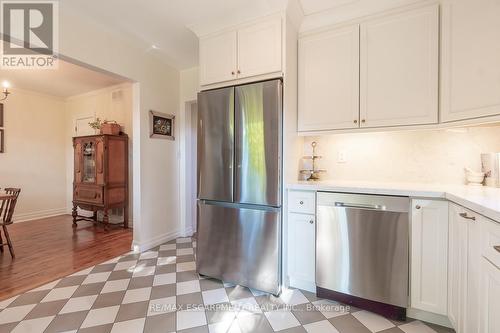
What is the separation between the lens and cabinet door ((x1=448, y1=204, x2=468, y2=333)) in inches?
47.9

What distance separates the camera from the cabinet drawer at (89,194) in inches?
144

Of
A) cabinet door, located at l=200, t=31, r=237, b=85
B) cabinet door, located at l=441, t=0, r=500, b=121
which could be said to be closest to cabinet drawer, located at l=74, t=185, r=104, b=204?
cabinet door, located at l=200, t=31, r=237, b=85

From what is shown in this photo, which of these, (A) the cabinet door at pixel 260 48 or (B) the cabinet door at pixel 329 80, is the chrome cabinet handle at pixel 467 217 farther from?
(A) the cabinet door at pixel 260 48

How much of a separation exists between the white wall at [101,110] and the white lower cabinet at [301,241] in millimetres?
3197

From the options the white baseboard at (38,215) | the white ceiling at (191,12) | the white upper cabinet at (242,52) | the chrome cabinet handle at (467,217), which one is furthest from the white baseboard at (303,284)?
the white baseboard at (38,215)

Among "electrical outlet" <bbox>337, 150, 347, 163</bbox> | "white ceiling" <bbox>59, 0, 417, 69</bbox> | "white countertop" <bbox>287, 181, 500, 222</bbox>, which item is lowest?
"white countertop" <bbox>287, 181, 500, 222</bbox>

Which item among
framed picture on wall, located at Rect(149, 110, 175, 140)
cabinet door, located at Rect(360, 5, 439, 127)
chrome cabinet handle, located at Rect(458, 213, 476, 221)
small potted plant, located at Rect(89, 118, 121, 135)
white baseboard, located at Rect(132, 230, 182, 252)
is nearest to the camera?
chrome cabinet handle, located at Rect(458, 213, 476, 221)

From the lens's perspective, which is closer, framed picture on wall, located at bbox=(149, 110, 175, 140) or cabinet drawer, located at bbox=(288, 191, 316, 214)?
cabinet drawer, located at bbox=(288, 191, 316, 214)

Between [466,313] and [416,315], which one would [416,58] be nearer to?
[466,313]

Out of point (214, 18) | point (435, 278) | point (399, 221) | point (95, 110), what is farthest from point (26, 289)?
point (95, 110)

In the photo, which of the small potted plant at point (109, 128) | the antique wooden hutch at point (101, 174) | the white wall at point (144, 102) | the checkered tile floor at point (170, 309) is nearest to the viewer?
the checkered tile floor at point (170, 309)

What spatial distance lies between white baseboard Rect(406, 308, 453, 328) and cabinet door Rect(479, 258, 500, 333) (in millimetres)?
615

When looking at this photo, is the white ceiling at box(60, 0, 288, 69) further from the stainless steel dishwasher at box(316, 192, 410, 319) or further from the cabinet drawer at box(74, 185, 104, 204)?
the cabinet drawer at box(74, 185, 104, 204)

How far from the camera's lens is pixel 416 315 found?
5.15 feet
